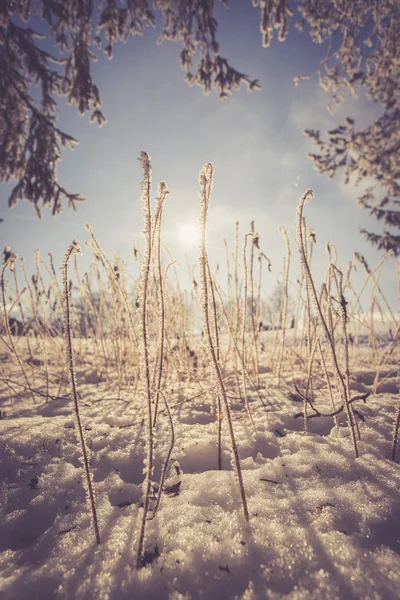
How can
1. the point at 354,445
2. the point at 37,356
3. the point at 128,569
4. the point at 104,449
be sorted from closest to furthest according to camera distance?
1. the point at 128,569
2. the point at 354,445
3. the point at 104,449
4. the point at 37,356

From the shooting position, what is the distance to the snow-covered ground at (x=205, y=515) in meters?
0.50

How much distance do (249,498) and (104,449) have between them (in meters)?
0.51

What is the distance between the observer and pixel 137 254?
1821 mm

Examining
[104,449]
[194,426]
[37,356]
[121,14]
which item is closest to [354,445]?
[194,426]

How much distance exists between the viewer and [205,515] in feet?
2.15

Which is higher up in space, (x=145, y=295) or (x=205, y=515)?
(x=145, y=295)

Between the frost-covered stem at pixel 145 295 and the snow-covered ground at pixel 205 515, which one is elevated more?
the frost-covered stem at pixel 145 295

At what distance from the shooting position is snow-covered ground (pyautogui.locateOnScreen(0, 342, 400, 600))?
50 cm

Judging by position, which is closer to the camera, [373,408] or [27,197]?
[373,408]

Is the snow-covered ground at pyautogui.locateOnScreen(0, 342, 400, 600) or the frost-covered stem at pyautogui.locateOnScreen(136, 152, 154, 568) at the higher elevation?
the frost-covered stem at pyautogui.locateOnScreen(136, 152, 154, 568)

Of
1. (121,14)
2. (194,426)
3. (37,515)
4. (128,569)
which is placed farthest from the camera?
(121,14)

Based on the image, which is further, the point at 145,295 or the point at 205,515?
the point at 205,515

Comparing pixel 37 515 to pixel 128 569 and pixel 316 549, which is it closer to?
pixel 128 569

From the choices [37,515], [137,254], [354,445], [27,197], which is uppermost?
[27,197]
